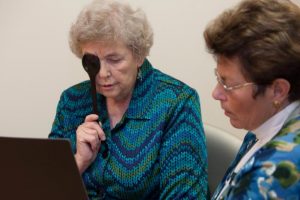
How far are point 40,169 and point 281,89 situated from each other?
0.50m

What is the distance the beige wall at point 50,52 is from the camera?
5.57 feet

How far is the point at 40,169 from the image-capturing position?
87 cm

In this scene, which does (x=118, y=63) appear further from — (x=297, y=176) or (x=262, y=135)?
(x=297, y=176)

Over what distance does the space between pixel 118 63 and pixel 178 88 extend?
191 millimetres

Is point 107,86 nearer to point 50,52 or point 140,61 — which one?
point 140,61

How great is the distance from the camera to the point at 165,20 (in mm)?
1746

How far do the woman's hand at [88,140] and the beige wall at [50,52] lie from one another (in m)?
0.44

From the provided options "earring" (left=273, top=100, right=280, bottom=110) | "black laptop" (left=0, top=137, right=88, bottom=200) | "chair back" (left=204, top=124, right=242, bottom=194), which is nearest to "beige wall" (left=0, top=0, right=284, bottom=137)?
"chair back" (left=204, top=124, right=242, bottom=194)

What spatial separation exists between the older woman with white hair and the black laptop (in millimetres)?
439

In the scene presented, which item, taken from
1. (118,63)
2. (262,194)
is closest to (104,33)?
(118,63)

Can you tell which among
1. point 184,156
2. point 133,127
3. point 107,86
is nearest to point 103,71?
point 107,86

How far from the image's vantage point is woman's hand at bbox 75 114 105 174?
133cm

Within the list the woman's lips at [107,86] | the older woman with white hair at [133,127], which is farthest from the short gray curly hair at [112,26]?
the woman's lips at [107,86]

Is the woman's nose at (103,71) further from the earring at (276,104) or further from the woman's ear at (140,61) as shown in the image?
the earring at (276,104)
